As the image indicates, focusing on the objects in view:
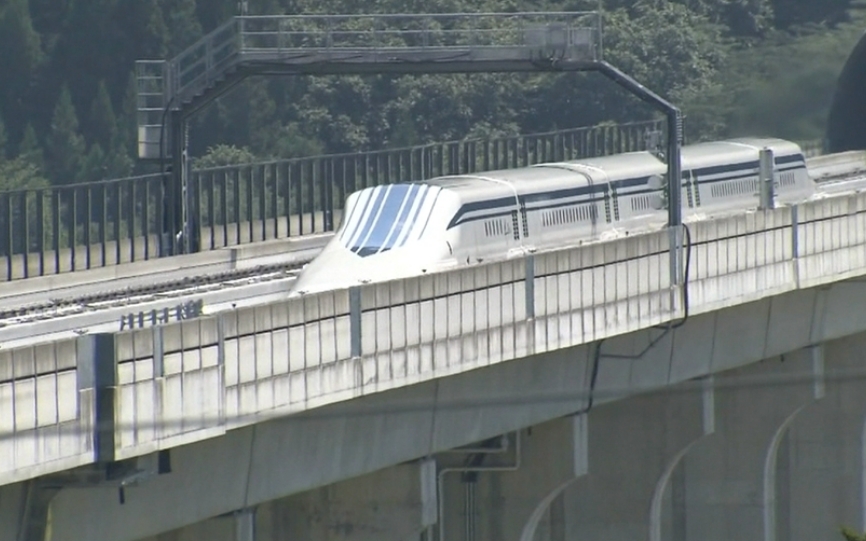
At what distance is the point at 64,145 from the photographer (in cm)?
8325

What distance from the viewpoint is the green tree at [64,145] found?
82.2 meters

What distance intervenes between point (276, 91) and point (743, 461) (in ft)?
175

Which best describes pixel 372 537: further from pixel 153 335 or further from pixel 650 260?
pixel 153 335

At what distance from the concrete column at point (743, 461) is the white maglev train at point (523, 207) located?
3.18 m

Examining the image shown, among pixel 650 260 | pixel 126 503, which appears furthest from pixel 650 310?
pixel 126 503

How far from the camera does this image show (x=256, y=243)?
37.1 metres

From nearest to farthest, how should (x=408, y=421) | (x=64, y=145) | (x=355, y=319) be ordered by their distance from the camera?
(x=355, y=319) → (x=408, y=421) → (x=64, y=145)

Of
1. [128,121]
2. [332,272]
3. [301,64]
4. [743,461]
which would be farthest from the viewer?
[128,121]

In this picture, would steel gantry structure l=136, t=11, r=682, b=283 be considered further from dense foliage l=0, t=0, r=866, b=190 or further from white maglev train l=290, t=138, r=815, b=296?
dense foliage l=0, t=0, r=866, b=190

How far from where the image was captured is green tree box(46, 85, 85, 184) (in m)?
82.2

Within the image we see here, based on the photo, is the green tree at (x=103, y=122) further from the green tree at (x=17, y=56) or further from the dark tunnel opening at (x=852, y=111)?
the dark tunnel opening at (x=852, y=111)

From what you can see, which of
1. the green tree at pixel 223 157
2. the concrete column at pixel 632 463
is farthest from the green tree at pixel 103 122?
the concrete column at pixel 632 463

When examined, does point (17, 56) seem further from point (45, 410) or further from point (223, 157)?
point (45, 410)

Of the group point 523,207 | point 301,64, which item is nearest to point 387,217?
point 523,207
